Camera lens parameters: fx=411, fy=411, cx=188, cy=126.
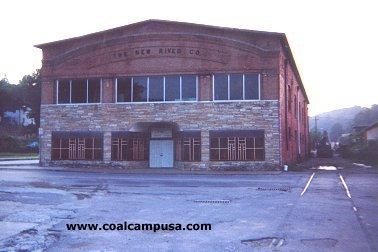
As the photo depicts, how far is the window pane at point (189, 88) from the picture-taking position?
2712 centimetres

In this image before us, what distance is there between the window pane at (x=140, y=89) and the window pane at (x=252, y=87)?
6800mm

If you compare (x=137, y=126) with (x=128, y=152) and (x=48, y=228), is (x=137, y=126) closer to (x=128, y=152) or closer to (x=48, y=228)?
(x=128, y=152)

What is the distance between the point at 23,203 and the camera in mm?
11773

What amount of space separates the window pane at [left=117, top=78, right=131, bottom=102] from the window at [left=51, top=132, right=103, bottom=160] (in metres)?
2.96

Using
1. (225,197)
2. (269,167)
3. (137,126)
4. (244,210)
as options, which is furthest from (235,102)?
(244,210)

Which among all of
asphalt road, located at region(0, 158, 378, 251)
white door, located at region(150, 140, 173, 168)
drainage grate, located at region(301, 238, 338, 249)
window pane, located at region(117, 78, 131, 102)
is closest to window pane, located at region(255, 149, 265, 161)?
white door, located at region(150, 140, 173, 168)

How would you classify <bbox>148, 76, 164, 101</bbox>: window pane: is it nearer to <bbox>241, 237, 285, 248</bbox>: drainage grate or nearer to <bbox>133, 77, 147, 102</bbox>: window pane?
<bbox>133, 77, 147, 102</bbox>: window pane

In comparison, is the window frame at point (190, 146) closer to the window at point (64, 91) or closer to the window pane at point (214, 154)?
the window pane at point (214, 154)

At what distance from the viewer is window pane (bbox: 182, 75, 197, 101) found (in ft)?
89.0

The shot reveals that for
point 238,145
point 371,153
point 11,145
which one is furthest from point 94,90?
point 11,145

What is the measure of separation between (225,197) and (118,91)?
Answer: 16620mm

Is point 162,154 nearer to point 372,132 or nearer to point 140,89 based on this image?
point 140,89

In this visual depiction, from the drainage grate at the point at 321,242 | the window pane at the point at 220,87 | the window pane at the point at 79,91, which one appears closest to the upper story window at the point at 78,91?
the window pane at the point at 79,91

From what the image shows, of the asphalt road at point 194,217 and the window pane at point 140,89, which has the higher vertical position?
the window pane at point 140,89
